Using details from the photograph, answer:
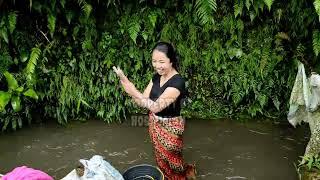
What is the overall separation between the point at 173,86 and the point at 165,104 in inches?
7.5

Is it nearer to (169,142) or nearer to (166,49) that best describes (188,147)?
(169,142)

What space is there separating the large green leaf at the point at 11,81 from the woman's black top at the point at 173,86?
2.60 m

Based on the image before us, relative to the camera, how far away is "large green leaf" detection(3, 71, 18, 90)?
241 inches

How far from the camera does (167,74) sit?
14.1 ft

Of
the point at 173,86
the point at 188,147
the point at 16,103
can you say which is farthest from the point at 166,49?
the point at 16,103

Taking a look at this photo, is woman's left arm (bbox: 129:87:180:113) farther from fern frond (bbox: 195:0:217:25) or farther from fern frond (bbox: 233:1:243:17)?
fern frond (bbox: 233:1:243:17)

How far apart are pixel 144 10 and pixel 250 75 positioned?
187 centimetres

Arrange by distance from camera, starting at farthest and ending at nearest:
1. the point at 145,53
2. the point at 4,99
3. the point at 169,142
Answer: the point at 145,53 → the point at 4,99 → the point at 169,142

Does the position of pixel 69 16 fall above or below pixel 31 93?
above

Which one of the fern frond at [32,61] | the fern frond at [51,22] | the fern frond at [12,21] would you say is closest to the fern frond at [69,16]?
the fern frond at [51,22]

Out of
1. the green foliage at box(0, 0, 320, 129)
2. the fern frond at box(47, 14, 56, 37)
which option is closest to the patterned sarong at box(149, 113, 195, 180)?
the green foliage at box(0, 0, 320, 129)

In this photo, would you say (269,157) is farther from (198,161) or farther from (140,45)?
(140,45)

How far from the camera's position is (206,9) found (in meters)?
6.05

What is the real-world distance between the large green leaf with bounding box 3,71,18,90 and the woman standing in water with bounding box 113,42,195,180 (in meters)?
2.54
